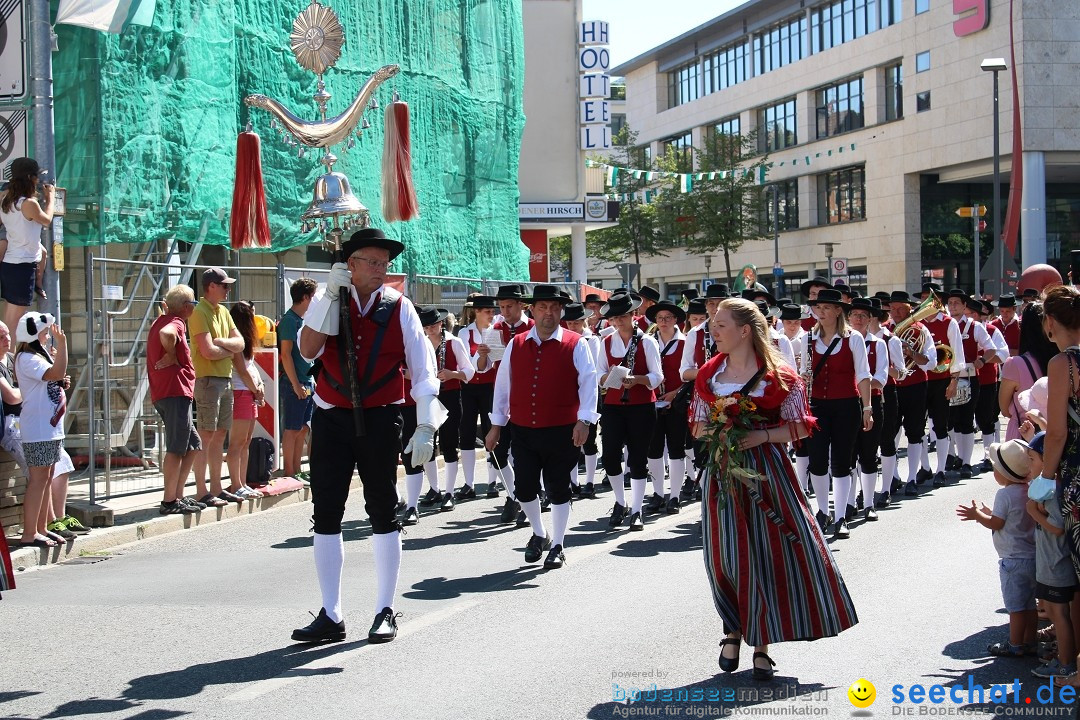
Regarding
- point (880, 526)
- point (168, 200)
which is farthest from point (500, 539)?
point (168, 200)

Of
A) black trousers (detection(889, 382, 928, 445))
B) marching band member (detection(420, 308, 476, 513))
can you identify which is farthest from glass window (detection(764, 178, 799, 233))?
marching band member (detection(420, 308, 476, 513))

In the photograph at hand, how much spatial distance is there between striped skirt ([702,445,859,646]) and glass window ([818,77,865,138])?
161ft

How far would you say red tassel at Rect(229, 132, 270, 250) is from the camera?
601 inches

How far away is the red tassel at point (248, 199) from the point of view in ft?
50.1

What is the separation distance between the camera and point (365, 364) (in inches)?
267

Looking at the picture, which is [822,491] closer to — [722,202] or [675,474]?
[675,474]

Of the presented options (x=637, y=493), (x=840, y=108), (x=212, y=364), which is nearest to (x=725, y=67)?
(x=840, y=108)

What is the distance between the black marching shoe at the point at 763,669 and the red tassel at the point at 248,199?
1088 cm

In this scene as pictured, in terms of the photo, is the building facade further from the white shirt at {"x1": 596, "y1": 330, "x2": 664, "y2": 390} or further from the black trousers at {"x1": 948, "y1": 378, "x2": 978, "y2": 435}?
the white shirt at {"x1": 596, "y1": 330, "x2": 664, "y2": 390}

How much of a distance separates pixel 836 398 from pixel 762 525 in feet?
14.9

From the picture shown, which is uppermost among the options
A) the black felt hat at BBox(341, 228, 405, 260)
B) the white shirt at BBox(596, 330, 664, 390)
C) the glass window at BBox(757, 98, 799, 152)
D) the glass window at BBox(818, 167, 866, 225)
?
the glass window at BBox(757, 98, 799, 152)

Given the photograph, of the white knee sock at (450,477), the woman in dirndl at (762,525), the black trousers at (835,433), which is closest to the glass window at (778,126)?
the white knee sock at (450,477)

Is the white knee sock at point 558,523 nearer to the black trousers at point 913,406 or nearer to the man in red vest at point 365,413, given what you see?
the man in red vest at point 365,413

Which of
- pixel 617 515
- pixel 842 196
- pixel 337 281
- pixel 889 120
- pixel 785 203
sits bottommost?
pixel 617 515
